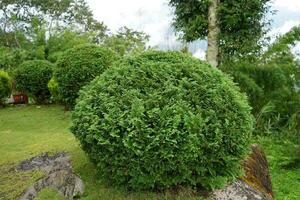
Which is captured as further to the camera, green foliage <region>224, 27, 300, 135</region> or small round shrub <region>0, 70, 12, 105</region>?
small round shrub <region>0, 70, 12, 105</region>

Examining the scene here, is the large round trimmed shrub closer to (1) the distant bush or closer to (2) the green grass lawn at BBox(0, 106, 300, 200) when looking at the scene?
(2) the green grass lawn at BBox(0, 106, 300, 200)

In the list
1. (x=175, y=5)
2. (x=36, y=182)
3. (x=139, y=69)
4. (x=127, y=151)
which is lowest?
(x=36, y=182)

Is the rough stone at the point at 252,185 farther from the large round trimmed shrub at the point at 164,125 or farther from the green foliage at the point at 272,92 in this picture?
the green foliage at the point at 272,92

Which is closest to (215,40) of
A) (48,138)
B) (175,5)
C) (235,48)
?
(235,48)

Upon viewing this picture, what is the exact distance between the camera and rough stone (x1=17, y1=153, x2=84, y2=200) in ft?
12.5

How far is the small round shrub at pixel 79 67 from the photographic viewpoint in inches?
337

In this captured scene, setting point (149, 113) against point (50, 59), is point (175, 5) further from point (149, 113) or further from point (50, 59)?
point (149, 113)

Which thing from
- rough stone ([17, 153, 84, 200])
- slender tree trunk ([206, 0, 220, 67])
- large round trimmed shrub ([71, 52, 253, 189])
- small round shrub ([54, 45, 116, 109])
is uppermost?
slender tree trunk ([206, 0, 220, 67])

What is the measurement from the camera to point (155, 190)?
3568 millimetres

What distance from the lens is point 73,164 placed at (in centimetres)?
422

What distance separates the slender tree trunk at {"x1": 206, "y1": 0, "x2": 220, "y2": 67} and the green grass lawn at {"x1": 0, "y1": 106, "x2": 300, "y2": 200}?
2.74 meters

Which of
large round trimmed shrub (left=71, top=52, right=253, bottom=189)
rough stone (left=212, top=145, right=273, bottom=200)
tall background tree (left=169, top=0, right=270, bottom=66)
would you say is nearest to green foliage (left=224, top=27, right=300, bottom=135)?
tall background tree (left=169, top=0, right=270, bottom=66)

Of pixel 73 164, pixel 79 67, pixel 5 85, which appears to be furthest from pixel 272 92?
pixel 5 85

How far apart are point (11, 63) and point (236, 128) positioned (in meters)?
11.0
